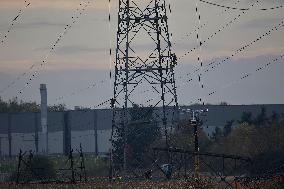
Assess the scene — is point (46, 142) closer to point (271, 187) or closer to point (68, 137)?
point (68, 137)

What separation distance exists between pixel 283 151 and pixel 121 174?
11706mm

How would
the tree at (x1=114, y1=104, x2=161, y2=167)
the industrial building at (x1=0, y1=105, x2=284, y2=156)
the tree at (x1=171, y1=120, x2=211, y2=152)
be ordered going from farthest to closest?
1. the industrial building at (x1=0, y1=105, x2=284, y2=156)
2. the tree at (x1=171, y1=120, x2=211, y2=152)
3. the tree at (x1=114, y1=104, x2=161, y2=167)

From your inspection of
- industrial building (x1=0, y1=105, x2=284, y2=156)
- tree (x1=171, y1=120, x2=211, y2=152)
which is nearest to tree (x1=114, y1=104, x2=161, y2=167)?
tree (x1=171, y1=120, x2=211, y2=152)

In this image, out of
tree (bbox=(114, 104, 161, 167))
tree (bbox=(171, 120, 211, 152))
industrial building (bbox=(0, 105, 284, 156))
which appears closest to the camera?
tree (bbox=(114, 104, 161, 167))

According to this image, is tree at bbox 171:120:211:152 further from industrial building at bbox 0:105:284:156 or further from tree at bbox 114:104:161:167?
industrial building at bbox 0:105:284:156

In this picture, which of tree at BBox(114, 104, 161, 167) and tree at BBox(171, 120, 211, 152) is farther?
tree at BBox(171, 120, 211, 152)

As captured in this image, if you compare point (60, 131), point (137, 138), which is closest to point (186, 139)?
point (137, 138)

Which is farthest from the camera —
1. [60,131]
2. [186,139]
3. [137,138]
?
[60,131]

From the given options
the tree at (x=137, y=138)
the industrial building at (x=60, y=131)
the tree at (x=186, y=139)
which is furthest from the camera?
the industrial building at (x=60, y=131)

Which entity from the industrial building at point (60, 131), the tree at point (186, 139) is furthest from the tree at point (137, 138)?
the industrial building at point (60, 131)

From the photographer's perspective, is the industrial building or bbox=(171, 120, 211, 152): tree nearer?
bbox=(171, 120, 211, 152): tree

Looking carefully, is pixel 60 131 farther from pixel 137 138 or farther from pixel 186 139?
pixel 186 139

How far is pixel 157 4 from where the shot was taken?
37281mm

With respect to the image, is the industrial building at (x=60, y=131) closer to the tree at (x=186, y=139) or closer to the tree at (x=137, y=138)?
the tree at (x=186, y=139)
